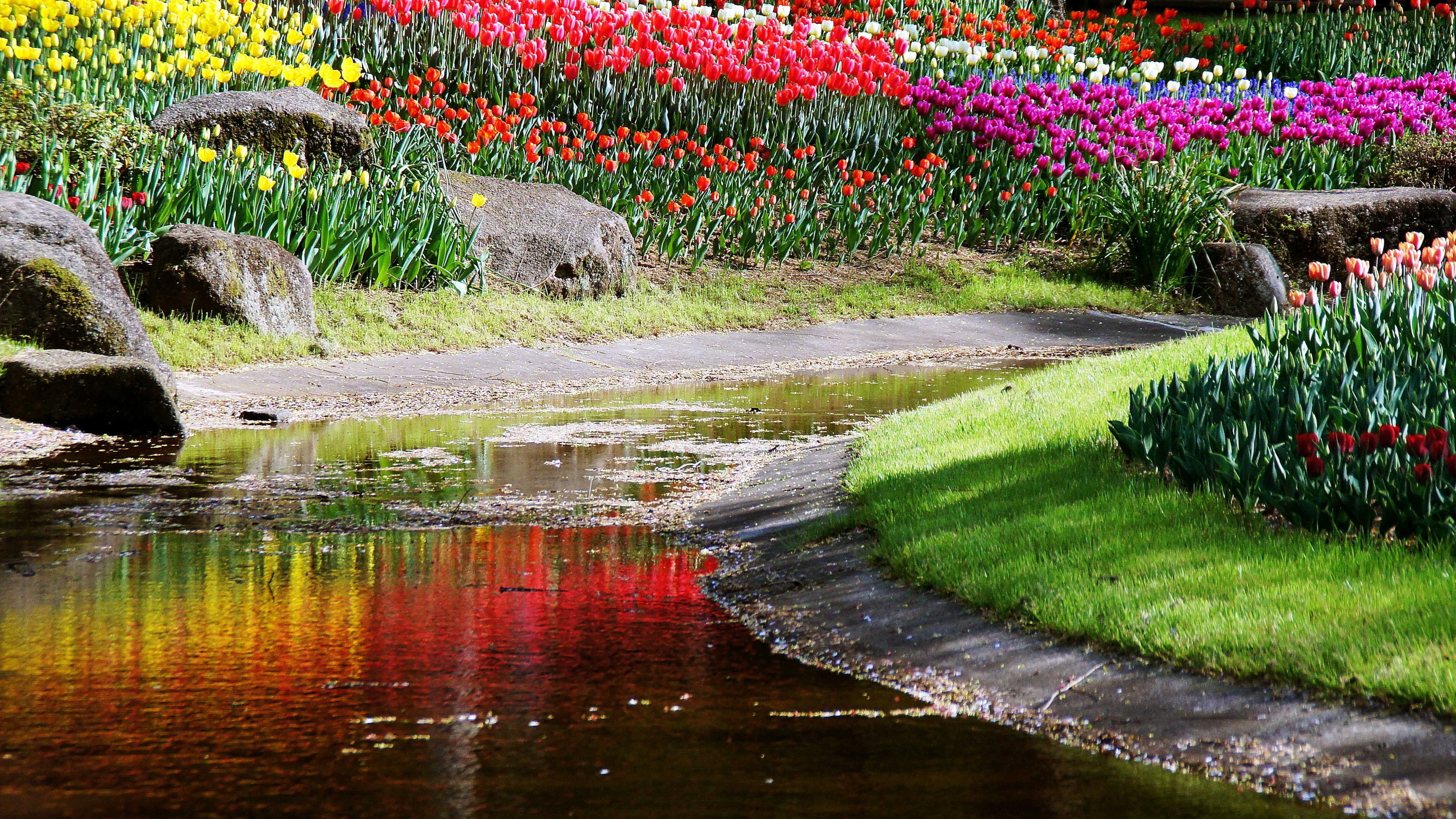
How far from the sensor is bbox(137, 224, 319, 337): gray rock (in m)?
8.94

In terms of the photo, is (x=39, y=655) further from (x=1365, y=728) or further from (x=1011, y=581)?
(x=1365, y=728)

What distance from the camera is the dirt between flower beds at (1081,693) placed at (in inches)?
112

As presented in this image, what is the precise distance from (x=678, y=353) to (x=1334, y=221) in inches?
309

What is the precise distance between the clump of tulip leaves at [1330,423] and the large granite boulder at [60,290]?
17.2 ft

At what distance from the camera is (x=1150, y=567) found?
12.7 ft

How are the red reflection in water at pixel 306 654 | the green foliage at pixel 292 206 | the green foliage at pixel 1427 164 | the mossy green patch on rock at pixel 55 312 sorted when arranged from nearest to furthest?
1. the red reflection in water at pixel 306 654
2. the mossy green patch on rock at pixel 55 312
3. the green foliage at pixel 292 206
4. the green foliage at pixel 1427 164

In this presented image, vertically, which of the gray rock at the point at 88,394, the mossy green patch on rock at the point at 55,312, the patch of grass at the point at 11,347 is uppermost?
the mossy green patch on rock at the point at 55,312

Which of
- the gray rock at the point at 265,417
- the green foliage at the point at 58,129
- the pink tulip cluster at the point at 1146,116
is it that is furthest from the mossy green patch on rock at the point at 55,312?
the pink tulip cluster at the point at 1146,116

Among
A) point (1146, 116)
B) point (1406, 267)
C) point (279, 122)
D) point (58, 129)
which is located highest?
point (1146, 116)

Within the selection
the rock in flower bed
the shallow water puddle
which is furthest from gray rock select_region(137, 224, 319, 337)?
the rock in flower bed

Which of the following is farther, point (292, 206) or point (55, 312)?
point (292, 206)

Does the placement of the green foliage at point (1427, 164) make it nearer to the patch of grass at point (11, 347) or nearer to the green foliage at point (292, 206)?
the green foliage at point (292, 206)

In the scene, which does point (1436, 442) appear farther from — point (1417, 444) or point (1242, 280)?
point (1242, 280)

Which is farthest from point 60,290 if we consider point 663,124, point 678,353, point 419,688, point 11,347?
point 663,124
